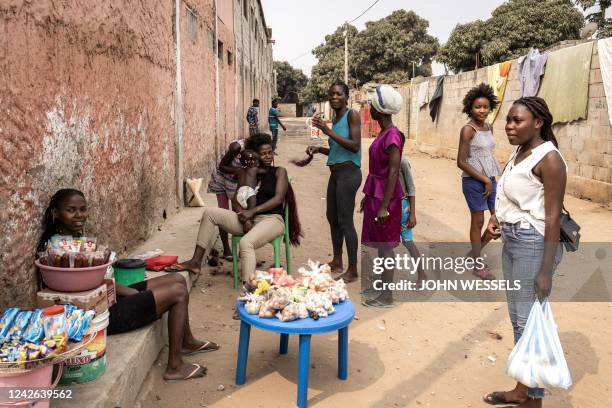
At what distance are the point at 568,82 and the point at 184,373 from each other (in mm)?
8717

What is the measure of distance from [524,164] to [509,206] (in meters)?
0.24

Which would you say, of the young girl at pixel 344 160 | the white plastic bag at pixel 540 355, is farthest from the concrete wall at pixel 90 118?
the white plastic bag at pixel 540 355

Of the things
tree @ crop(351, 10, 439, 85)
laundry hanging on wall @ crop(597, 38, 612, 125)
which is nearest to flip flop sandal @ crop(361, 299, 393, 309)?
laundry hanging on wall @ crop(597, 38, 612, 125)

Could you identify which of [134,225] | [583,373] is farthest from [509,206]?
[134,225]

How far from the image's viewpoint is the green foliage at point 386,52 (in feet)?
127

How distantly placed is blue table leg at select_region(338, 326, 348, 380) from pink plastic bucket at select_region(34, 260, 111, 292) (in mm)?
1392

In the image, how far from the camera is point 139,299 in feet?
9.99

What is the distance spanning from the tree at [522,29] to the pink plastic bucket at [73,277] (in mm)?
23915

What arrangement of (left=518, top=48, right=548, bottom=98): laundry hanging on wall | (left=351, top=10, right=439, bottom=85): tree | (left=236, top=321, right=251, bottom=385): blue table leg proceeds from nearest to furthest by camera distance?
1. (left=236, top=321, right=251, bottom=385): blue table leg
2. (left=518, top=48, right=548, bottom=98): laundry hanging on wall
3. (left=351, top=10, right=439, bottom=85): tree

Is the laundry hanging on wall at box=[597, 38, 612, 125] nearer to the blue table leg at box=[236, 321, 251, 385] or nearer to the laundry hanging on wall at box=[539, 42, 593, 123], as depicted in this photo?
the laundry hanging on wall at box=[539, 42, 593, 123]

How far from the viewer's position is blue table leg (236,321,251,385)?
3129 millimetres

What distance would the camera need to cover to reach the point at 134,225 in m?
5.04

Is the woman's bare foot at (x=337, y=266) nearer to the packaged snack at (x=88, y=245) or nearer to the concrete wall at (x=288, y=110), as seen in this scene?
the packaged snack at (x=88, y=245)

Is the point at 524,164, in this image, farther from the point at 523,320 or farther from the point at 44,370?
the point at 44,370
